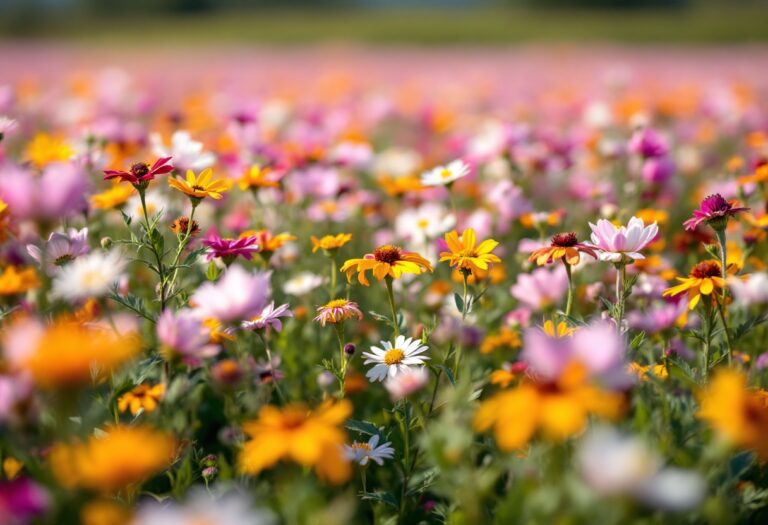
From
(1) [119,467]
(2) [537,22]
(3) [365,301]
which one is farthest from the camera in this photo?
(2) [537,22]

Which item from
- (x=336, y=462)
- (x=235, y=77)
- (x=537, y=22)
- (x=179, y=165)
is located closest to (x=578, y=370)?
(x=336, y=462)

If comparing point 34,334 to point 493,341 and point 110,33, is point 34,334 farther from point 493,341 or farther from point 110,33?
point 110,33

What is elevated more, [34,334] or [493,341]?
[34,334]

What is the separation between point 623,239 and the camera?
151 cm

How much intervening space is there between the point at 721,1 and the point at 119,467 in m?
48.4

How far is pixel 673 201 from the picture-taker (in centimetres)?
352

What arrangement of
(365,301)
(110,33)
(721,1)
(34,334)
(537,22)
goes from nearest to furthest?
(34,334) → (365,301) → (537,22) → (110,33) → (721,1)

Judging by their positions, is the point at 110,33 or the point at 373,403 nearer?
the point at 373,403

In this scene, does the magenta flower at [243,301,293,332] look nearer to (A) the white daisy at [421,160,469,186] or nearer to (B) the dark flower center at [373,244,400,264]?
(B) the dark flower center at [373,244,400,264]

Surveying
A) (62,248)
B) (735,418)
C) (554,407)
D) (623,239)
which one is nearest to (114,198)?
(62,248)

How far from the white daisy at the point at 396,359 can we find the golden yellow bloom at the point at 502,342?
0.60 metres

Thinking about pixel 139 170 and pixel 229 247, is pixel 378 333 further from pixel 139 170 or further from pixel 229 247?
pixel 139 170

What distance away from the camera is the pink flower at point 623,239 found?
1514mm

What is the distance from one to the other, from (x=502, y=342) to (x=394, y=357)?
706mm
